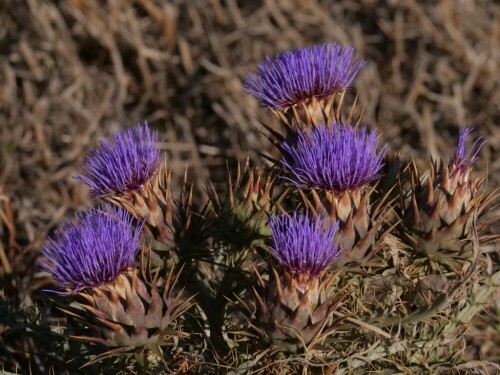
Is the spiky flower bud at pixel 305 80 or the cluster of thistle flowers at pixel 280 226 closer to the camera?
the cluster of thistle flowers at pixel 280 226

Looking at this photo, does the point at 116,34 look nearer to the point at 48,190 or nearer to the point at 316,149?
the point at 48,190

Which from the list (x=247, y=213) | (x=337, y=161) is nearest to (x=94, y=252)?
(x=247, y=213)

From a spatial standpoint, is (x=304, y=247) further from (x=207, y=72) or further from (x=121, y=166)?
(x=207, y=72)

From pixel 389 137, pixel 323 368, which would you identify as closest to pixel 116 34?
pixel 389 137

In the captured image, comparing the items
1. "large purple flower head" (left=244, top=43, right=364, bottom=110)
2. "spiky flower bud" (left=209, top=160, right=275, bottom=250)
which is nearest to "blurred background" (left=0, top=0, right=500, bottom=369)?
"large purple flower head" (left=244, top=43, right=364, bottom=110)

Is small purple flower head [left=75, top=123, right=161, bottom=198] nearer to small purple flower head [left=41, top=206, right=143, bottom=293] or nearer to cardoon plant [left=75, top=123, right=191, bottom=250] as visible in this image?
cardoon plant [left=75, top=123, right=191, bottom=250]

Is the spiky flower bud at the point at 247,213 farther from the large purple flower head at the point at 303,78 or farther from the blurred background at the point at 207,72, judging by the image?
the blurred background at the point at 207,72

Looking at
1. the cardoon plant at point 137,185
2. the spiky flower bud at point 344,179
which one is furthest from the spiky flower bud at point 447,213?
the cardoon plant at point 137,185
